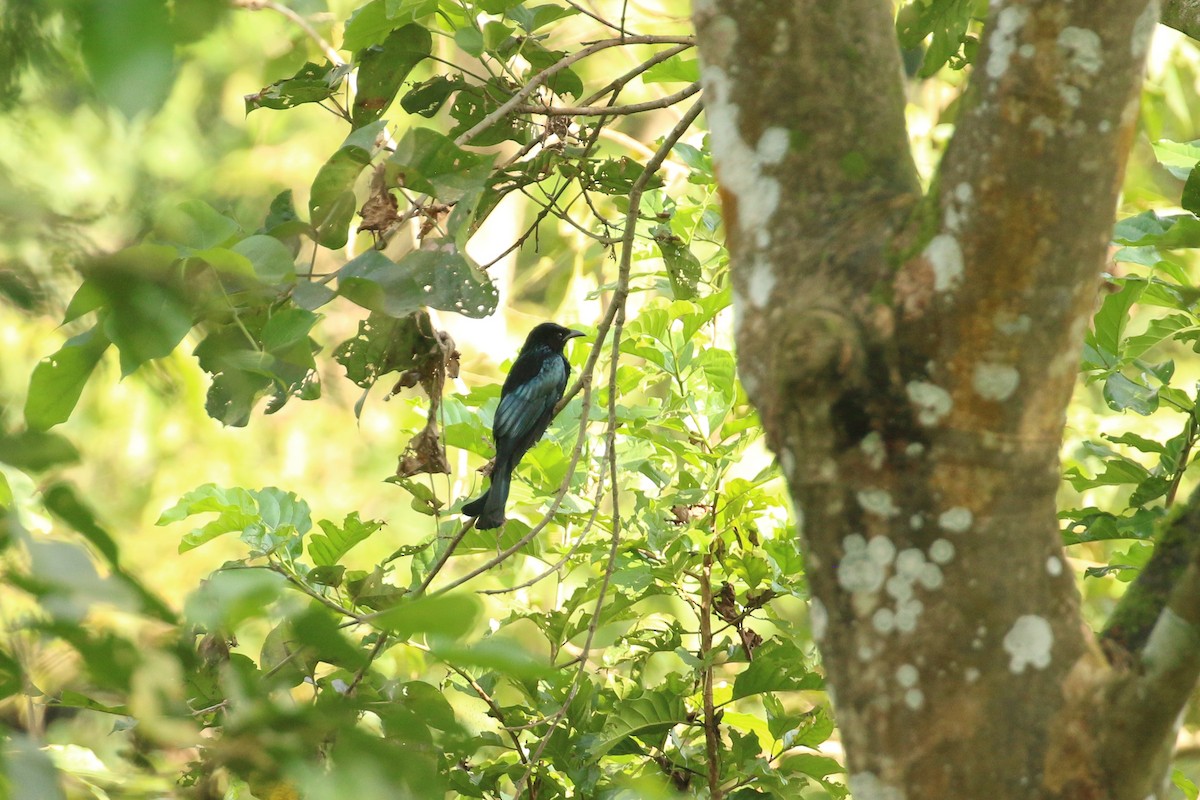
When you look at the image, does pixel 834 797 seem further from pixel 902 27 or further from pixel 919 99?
pixel 919 99

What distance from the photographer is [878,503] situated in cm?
105

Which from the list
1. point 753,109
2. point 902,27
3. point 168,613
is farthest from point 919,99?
point 168,613

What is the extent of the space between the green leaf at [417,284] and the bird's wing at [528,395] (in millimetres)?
1027

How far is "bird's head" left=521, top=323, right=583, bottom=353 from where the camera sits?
3359mm

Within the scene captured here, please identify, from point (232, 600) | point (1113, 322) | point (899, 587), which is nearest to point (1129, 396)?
point (1113, 322)

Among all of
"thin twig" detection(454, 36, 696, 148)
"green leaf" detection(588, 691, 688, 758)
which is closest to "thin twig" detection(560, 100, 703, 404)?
"thin twig" detection(454, 36, 696, 148)

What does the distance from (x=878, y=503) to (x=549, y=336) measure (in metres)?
2.44

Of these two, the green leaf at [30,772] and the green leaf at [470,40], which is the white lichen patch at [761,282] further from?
the green leaf at [470,40]

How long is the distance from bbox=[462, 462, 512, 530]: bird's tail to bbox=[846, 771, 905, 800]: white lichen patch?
1.35m

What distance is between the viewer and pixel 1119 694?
1.01 metres

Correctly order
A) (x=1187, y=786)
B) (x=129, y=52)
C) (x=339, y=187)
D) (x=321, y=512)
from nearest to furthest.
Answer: (x=129, y=52) → (x=339, y=187) → (x=1187, y=786) → (x=321, y=512)

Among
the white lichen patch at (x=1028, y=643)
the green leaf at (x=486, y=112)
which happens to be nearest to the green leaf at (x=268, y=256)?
the white lichen patch at (x=1028, y=643)

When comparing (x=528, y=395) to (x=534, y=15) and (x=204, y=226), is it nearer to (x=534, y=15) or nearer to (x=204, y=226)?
(x=534, y=15)

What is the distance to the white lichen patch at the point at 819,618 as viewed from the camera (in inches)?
43.2
